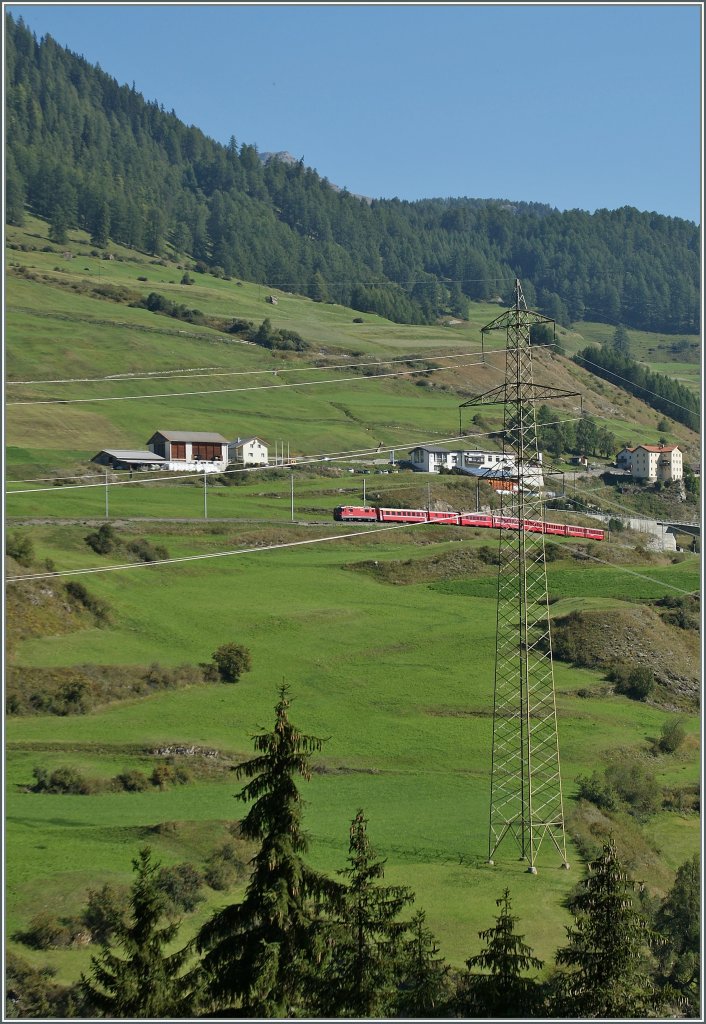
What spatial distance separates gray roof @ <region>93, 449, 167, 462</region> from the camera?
95.1m

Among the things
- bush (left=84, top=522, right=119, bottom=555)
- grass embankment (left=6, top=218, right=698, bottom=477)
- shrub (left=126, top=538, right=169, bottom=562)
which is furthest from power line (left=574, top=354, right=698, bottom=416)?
bush (left=84, top=522, right=119, bottom=555)

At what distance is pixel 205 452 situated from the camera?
101 m

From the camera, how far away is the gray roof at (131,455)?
3745 inches

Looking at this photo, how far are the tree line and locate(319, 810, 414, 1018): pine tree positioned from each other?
0.02m

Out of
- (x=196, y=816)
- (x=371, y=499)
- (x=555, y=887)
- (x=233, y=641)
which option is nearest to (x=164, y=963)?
(x=555, y=887)

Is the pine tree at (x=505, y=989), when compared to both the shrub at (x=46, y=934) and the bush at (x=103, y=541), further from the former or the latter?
the bush at (x=103, y=541)

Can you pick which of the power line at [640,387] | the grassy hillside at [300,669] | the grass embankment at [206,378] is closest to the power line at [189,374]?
the grass embankment at [206,378]

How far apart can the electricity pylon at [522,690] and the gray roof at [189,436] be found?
36.6 metres

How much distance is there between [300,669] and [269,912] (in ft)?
130

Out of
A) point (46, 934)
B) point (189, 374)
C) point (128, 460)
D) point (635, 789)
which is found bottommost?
point (635, 789)

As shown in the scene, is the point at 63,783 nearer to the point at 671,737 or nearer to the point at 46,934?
the point at 46,934

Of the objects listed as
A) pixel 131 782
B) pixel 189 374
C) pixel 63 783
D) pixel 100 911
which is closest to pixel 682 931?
pixel 100 911

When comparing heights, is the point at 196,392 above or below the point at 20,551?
above

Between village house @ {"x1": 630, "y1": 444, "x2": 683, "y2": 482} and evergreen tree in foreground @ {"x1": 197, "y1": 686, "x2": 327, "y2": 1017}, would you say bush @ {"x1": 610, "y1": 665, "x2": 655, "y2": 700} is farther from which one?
village house @ {"x1": 630, "y1": 444, "x2": 683, "y2": 482}
